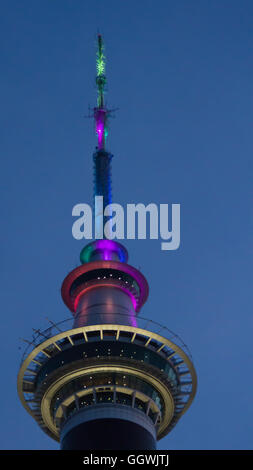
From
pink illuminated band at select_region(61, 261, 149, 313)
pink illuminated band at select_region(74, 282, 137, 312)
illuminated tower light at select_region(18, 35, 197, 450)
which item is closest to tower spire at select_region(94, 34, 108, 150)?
pink illuminated band at select_region(61, 261, 149, 313)

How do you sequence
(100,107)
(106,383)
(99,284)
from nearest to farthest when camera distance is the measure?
(106,383)
(99,284)
(100,107)

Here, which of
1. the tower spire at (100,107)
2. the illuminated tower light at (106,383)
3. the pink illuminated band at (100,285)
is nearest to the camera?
the illuminated tower light at (106,383)

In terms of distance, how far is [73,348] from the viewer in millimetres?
59875

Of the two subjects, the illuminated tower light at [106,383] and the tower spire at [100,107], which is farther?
the tower spire at [100,107]

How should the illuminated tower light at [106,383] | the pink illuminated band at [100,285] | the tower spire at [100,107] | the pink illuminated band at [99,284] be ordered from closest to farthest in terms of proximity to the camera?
the illuminated tower light at [106,383] → the pink illuminated band at [100,285] → the pink illuminated band at [99,284] → the tower spire at [100,107]

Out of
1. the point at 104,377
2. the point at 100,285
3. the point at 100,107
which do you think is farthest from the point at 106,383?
the point at 100,107

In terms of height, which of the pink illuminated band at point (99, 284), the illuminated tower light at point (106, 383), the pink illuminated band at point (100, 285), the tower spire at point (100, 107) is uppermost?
the tower spire at point (100, 107)

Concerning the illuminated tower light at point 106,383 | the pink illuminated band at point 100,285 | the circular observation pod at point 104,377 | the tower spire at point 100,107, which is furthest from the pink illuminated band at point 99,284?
the tower spire at point 100,107

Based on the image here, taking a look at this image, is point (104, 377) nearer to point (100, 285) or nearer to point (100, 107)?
point (100, 285)

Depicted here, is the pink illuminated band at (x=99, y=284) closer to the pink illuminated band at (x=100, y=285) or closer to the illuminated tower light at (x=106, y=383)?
the pink illuminated band at (x=100, y=285)

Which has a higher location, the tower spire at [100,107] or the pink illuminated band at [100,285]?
the tower spire at [100,107]

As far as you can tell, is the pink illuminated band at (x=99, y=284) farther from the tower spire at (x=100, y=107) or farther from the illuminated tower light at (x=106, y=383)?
the tower spire at (x=100, y=107)

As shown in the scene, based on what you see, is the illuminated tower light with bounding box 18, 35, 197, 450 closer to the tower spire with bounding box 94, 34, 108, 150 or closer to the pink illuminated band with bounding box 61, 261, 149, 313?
the pink illuminated band with bounding box 61, 261, 149, 313
